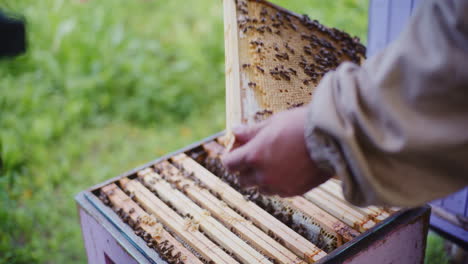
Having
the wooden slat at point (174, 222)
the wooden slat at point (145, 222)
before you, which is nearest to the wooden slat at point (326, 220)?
the wooden slat at point (174, 222)

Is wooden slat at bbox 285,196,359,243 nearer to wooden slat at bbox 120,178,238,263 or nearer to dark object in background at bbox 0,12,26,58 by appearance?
wooden slat at bbox 120,178,238,263

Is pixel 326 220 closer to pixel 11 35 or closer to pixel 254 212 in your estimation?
pixel 254 212

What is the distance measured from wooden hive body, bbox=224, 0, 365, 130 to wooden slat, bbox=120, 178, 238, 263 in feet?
1.81

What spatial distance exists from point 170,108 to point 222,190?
3029 millimetres

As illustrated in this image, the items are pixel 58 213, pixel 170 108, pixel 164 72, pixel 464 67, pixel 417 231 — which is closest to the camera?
pixel 464 67

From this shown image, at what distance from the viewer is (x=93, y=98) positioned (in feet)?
16.7

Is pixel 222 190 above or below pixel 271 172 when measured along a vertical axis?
below

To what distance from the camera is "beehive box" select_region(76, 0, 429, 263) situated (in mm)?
1754

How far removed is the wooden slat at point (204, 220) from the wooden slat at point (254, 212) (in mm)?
140

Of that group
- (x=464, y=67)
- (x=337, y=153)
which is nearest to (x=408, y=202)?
(x=337, y=153)

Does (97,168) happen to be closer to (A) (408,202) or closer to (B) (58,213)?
(B) (58,213)

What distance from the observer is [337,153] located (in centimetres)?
113

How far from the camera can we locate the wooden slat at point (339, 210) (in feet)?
6.16

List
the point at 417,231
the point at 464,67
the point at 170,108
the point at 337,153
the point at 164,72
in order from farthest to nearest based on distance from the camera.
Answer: the point at 164,72 < the point at 170,108 < the point at 417,231 < the point at 337,153 < the point at 464,67
